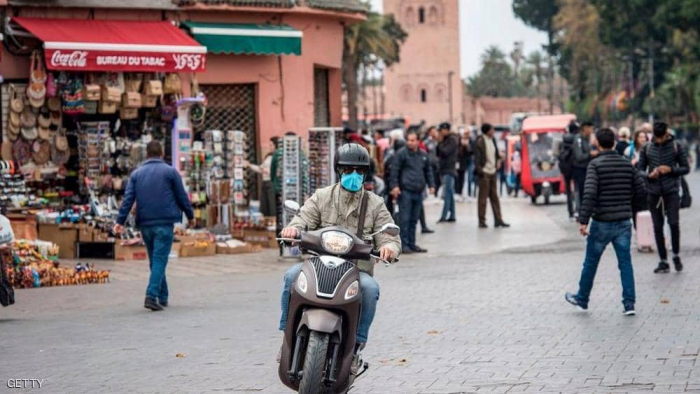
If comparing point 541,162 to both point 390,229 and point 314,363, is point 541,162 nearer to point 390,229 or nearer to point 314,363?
point 390,229

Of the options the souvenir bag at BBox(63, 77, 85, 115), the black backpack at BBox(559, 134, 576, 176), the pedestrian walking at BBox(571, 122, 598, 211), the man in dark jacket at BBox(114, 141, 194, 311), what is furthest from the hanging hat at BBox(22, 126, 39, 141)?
the black backpack at BBox(559, 134, 576, 176)

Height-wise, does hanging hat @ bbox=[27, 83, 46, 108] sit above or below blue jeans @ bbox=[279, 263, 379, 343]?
above

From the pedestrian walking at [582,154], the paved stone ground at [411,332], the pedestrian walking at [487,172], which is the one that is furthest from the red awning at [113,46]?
the pedestrian walking at [582,154]

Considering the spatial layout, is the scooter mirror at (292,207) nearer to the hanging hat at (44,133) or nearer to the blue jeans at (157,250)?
the blue jeans at (157,250)

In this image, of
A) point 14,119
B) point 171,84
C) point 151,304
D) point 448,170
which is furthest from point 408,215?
point 151,304

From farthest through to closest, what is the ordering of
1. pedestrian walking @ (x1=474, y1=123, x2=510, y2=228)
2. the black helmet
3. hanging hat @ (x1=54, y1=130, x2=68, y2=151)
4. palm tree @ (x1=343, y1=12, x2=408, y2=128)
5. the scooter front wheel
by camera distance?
1. palm tree @ (x1=343, y1=12, x2=408, y2=128)
2. pedestrian walking @ (x1=474, y1=123, x2=510, y2=228)
3. hanging hat @ (x1=54, y1=130, x2=68, y2=151)
4. the black helmet
5. the scooter front wheel

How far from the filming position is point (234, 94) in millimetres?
24031

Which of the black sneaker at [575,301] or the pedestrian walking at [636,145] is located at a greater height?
the pedestrian walking at [636,145]

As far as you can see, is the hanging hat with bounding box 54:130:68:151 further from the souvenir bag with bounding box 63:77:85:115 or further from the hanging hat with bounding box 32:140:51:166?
the souvenir bag with bounding box 63:77:85:115

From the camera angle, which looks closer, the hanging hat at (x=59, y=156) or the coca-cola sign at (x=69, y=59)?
the coca-cola sign at (x=69, y=59)

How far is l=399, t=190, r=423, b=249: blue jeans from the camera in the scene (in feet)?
68.4

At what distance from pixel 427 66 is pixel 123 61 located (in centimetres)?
12688

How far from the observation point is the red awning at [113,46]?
1977 centimetres

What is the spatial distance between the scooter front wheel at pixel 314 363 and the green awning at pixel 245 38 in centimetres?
1488
